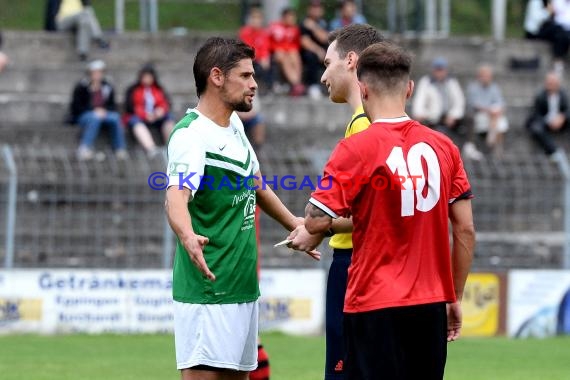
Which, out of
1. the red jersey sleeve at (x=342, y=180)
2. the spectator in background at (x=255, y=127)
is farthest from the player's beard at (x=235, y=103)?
the spectator in background at (x=255, y=127)

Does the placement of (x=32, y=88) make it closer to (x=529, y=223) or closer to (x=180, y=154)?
(x=529, y=223)

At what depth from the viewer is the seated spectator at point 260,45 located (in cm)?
1859

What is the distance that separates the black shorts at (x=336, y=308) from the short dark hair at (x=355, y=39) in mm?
1101

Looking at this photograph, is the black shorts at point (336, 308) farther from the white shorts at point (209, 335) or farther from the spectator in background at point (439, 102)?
the spectator in background at point (439, 102)

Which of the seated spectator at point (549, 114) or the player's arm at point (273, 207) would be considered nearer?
the player's arm at point (273, 207)

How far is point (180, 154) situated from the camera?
19.4ft

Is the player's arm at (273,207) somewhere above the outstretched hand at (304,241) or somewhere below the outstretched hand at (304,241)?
above

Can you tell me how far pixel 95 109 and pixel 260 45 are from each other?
11.2ft

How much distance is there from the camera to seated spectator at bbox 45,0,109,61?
19828mm

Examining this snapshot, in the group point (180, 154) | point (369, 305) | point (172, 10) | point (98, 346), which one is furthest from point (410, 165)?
point (172, 10)

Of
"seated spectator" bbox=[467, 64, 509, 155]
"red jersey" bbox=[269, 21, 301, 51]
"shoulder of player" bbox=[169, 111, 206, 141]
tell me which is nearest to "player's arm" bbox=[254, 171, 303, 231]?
"shoulder of player" bbox=[169, 111, 206, 141]

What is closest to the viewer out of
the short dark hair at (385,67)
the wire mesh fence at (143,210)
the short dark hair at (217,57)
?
the short dark hair at (385,67)

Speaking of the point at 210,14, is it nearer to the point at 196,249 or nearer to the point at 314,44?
the point at 314,44

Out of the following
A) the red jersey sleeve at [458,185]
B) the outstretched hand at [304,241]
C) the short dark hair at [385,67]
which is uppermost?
the short dark hair at [385,67]
